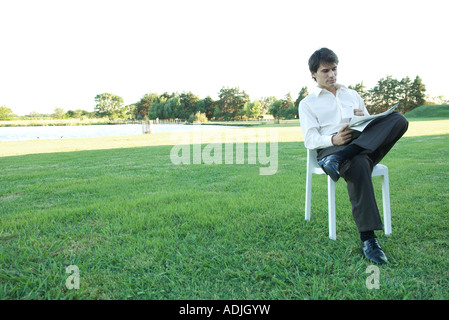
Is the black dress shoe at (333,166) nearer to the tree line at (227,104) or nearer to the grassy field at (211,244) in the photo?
the grassy field at (211,244)

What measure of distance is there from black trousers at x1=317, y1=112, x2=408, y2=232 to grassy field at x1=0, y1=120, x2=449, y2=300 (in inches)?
10.0

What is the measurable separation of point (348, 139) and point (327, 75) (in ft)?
2.02

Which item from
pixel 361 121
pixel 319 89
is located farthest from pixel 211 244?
pixel 319 89

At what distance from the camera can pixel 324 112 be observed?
2332mm

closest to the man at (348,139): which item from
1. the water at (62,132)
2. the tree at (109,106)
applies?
the water at (62,132)

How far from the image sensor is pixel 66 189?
384cm

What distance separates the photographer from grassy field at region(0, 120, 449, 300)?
4.94 feet

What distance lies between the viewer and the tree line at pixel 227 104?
50094 mm

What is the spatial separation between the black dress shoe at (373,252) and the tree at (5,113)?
55639mm

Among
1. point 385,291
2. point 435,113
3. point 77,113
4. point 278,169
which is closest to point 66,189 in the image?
point 278,169

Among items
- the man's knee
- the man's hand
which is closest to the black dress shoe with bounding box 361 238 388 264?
the man's knee

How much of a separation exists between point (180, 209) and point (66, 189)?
208 centimetres
